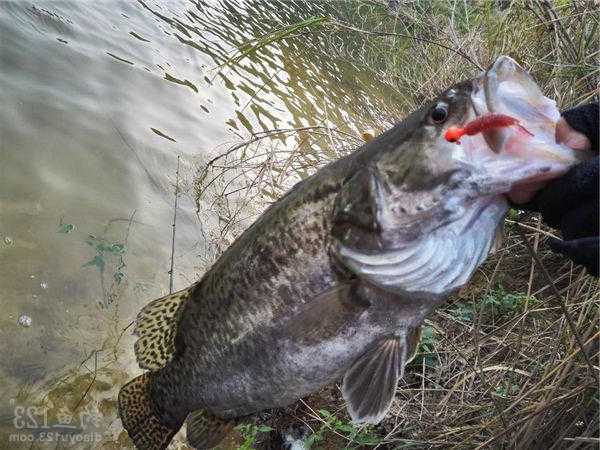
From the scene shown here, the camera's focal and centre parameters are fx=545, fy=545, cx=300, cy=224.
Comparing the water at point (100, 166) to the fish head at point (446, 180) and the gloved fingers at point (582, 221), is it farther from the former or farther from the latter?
the gloved fingers at point (582, 221)

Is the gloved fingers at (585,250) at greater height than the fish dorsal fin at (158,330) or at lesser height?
greater

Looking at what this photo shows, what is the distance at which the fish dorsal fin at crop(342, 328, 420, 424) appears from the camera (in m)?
2.09

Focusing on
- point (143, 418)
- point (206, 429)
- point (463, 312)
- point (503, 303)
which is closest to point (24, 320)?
point (143, 418)

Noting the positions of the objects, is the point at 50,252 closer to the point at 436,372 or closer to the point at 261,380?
the point at 261,380

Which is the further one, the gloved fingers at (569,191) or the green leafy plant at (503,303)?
the green leafy plant at (503,303)

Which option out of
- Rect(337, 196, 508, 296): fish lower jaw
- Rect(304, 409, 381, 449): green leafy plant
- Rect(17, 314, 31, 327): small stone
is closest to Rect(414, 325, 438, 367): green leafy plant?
Rect(304, 409, 381, 449): green leafy plant

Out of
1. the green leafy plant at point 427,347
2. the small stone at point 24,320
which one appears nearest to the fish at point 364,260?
the small stone at point 24,320

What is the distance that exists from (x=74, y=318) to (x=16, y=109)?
2844 mm

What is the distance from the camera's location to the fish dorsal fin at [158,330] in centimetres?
289

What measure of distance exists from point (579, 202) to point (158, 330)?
2.15 m

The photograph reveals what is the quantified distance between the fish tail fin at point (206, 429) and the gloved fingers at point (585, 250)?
6.05 ft

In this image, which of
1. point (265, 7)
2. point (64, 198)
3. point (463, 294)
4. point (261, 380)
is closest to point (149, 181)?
point (64, 198)

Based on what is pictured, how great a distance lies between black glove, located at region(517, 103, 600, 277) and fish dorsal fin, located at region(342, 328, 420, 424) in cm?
70

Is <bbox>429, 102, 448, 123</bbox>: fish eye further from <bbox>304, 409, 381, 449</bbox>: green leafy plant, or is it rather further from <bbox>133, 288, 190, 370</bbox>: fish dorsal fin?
<bbox>304, 409, 381, 449</bbox>: green leafy plant
